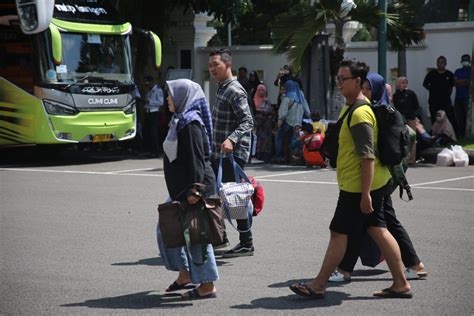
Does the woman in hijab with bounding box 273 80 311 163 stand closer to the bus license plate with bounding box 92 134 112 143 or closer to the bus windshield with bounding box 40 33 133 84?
the bus license plate with bounding box 92 134 112 143

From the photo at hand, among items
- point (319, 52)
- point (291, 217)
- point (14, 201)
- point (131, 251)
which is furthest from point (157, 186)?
point (319, 52)

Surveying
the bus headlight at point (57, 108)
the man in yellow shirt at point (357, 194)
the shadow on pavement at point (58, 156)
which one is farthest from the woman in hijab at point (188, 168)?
the shadow on pavement at point (58, 156)

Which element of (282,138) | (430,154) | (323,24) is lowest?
A: (430,154)

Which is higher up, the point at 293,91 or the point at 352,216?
the point at 352,216

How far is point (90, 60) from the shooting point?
63.9ft

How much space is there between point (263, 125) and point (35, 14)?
9347 millimetres

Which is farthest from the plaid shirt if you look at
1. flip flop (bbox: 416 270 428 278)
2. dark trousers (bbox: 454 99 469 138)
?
dark trousers (bbox: 454 99 469 138)

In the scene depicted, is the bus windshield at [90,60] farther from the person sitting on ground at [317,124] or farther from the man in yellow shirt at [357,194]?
the man in yellow shirt at [357,194]

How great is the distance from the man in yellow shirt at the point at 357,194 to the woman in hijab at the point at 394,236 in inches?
11.8

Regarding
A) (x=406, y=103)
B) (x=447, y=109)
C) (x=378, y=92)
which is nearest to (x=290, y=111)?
(x=406, y=103)

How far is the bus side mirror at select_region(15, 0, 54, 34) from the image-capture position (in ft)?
32.7

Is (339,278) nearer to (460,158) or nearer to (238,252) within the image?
(238,252)

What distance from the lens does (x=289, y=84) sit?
719 inches

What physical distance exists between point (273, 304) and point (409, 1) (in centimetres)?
1433
